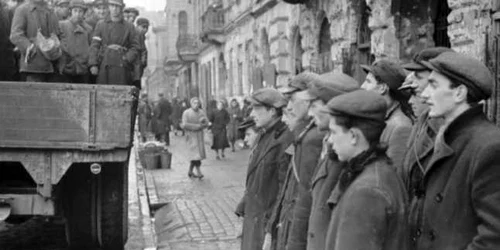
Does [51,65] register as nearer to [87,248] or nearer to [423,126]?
[87,248]

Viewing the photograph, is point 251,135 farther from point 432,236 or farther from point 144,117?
point 144,117

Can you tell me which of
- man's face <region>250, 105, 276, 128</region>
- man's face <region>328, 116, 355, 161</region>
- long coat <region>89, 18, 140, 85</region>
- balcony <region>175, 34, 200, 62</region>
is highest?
balcony <region>175, 34, 200, 62</region>

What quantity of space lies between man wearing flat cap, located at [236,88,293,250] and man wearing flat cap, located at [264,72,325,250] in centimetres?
33

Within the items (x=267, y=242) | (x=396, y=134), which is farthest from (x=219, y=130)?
(x=396, y=134)

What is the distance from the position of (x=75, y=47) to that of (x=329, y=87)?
502 centimetres

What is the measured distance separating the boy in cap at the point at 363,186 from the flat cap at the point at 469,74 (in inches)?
13.6

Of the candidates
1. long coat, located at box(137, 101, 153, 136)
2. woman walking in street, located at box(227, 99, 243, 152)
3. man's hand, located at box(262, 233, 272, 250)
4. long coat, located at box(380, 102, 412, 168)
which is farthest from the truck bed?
long coat, located at box(137, 101, 153, 136)

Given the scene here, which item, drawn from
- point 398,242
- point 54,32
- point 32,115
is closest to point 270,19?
point 54,32

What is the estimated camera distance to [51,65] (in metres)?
6.91

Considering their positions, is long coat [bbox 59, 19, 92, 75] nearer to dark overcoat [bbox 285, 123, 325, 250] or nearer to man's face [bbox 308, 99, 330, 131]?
dark overcoat [bbox 285, 123, 325, 250]

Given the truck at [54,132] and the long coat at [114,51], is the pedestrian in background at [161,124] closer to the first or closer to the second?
the long coat at [114,51]

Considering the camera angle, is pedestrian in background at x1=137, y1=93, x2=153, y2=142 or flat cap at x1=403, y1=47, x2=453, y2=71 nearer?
flat cap at x1=403, y1=47, x2=453, y2=71

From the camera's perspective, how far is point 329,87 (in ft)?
11.7

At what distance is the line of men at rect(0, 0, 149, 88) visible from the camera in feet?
22.0
